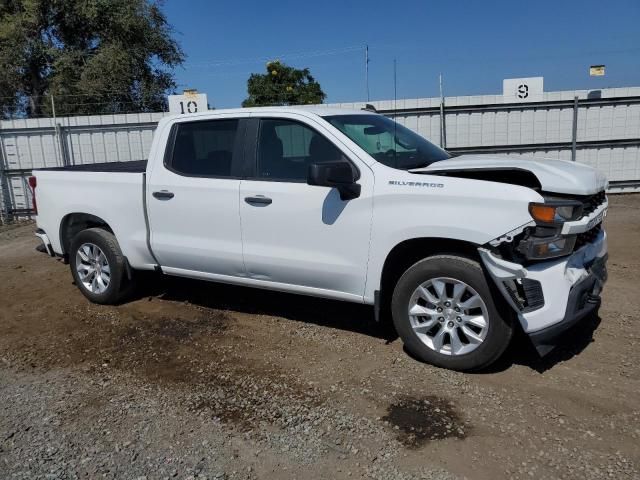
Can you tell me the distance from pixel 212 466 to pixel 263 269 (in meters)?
1.98

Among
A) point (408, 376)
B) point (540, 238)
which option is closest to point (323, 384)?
point (408, 376)

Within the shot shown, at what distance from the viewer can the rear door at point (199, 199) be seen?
4.89 m

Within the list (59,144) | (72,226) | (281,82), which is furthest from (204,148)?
(281,82)

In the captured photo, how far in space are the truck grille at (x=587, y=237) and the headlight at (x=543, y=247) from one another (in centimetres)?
28

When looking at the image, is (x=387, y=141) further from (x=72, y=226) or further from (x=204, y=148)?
(x=72, y=226)

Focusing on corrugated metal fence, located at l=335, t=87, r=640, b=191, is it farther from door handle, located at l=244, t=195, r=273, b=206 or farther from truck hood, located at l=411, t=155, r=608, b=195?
truck hood, located at l=411, t=155, r=608, b=195

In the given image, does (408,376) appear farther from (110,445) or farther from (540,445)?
(110,445)

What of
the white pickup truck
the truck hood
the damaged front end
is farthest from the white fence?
the damaged front end

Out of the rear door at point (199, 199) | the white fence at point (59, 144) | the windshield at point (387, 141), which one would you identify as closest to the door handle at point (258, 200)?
the rear door at point (199, 199)

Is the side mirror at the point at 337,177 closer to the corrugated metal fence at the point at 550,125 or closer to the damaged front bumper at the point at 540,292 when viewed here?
the damaged front bumper at the point at 540,292

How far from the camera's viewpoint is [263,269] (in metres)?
4.79

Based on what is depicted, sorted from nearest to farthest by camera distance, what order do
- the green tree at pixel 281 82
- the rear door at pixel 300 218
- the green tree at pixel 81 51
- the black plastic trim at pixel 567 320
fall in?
the black plastic trim at pixel 567 320 < the rear door at pixel 300 218 < the green tree at pixel 81 51 < the green tree at pixel 281 82

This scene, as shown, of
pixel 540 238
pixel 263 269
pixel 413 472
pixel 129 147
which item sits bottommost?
pixel 413 472

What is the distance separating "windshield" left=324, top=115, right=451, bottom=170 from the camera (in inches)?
176
